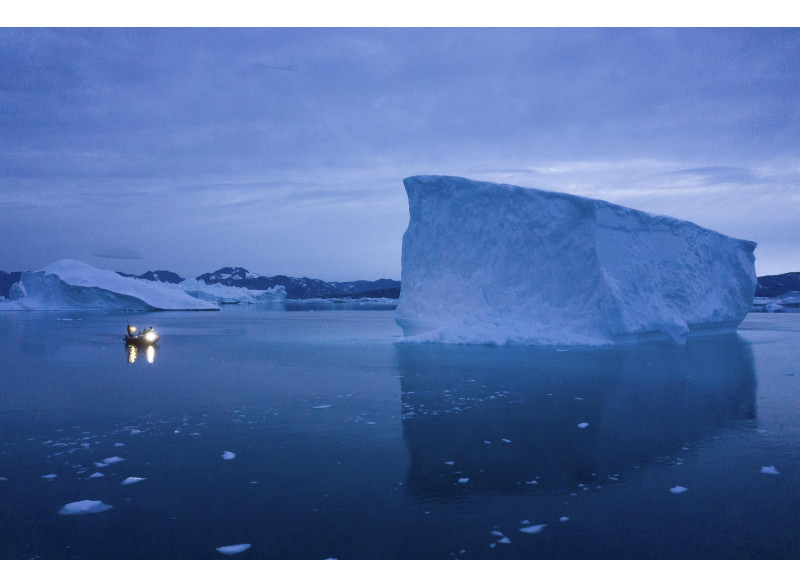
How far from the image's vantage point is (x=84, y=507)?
4.20 metres

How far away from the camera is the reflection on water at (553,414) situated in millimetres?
5152

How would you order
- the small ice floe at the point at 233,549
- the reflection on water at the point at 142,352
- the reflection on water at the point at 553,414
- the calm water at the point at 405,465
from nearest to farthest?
the small ice floe at the point at 233,549 → the calm water at the point at 405,465 → the reflection on water at the point at 553,414 → the reflection on water at the point at 142,352

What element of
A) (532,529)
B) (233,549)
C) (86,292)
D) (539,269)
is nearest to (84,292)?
(86,292)

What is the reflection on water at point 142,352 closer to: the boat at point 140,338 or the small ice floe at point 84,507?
the boat at point 140,338

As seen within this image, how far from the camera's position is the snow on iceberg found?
174ft

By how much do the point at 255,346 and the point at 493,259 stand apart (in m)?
8.68

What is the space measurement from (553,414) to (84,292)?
57.6 meters

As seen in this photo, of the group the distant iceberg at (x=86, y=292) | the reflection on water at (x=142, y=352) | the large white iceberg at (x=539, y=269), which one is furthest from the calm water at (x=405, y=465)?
the distant iceberg at (x=86, y=292)

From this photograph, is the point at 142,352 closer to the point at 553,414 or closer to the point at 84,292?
the point at 553,414

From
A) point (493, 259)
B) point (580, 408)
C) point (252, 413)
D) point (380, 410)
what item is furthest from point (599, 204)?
point (252, 413)

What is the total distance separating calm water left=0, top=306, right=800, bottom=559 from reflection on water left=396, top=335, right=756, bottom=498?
40 millimetres

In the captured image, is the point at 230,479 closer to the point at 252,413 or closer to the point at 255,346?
the point at 252,413

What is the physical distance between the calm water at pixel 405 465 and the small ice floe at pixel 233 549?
0.13 ft

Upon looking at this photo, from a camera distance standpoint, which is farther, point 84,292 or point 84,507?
point 84,292
